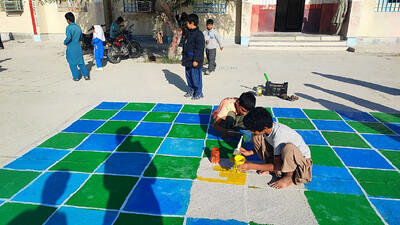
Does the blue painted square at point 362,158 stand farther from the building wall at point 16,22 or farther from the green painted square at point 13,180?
the building wall at point 16,22

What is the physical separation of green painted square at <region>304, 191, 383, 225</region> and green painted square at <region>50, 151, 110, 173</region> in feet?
8.29

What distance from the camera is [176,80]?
309 inches

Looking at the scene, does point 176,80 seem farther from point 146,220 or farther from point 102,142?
point 146,220

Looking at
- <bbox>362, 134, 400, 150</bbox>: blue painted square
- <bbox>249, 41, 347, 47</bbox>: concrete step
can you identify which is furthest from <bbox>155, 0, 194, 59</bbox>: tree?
<bbox>362, 134, 400, 150</bbox>: blue painted square

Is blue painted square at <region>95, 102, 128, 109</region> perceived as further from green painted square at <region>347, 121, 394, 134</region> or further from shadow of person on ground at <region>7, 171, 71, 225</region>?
green painted square at <region>347, 121, 394, 134</region>

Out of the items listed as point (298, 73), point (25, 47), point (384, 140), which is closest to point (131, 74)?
point (298, 73)

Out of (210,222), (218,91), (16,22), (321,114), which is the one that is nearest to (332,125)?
(321,114)

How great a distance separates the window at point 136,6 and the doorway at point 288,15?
Answer: 709 cm

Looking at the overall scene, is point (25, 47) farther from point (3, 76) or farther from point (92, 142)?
point (92, 142)

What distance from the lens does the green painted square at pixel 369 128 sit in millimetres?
4633

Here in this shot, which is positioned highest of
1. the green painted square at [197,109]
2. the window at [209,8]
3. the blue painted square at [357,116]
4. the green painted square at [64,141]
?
the window at [209,8]

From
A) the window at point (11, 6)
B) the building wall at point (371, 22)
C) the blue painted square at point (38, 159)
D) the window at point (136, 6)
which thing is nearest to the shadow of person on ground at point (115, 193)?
the blue painted square at point (38, 159)

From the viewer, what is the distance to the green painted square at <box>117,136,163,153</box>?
4.07 m

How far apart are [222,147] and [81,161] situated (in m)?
1.89
